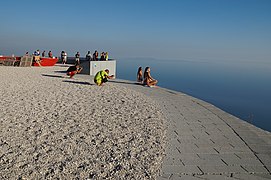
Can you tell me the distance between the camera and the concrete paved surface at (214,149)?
3383 millimetres

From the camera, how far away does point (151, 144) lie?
450cm

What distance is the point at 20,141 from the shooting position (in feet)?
14.5

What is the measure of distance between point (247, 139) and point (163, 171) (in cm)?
252

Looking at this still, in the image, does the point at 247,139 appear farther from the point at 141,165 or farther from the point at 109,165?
the point at 109,165

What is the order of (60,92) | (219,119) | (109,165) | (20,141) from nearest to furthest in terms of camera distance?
(109,165)
(20,141)
(219,119)
(60,92)

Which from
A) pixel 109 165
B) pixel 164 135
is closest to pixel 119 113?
pixel 164 135

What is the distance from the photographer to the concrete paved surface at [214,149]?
339cm

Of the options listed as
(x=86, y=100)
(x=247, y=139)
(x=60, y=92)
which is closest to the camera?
(x=247, y=139)

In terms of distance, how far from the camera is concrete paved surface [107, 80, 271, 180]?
11.1 feet

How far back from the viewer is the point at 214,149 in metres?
4.31

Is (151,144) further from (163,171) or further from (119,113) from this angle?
(119,113)

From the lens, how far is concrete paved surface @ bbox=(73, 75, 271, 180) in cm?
338

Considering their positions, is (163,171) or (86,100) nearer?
(163,171)

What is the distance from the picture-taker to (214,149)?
4.31 meters
